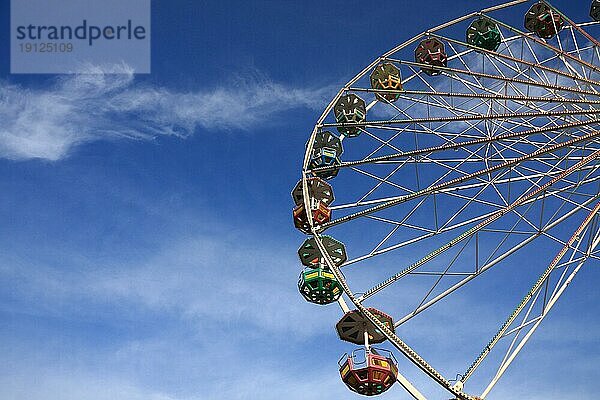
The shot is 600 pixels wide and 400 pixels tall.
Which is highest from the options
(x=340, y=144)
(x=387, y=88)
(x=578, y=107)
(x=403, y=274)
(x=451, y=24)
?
(x=451, y=24)

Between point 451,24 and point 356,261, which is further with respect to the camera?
point 451,24

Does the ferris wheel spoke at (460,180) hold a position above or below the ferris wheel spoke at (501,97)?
below

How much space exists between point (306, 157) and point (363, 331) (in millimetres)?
5927

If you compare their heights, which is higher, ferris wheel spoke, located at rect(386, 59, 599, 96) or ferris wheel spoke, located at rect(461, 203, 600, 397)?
ferris wheel spoke, located at rect(386, 59, 599, 96)

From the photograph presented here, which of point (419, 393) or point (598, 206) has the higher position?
point (598, 206)

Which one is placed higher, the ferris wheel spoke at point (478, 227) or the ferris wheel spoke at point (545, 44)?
the ferris wheel spoke at point (545, 44)

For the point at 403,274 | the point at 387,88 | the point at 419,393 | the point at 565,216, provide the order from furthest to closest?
the point at 387,88 < the point at 565,216 < the point at 403,274 < the point at 419,393

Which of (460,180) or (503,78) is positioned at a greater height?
(503,78)

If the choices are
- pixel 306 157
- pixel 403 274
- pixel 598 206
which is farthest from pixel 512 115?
pixel 306 157

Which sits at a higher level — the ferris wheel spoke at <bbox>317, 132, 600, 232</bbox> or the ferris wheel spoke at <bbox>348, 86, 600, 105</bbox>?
the ferris wheel spoke at <bbox>348, 86, 600, 105</bbox>

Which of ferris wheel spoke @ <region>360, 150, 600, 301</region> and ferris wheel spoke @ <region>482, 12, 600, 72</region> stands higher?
ferris wheel spoke @ <region>482, 12, 600, 72</region>

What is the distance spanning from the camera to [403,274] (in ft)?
55.7

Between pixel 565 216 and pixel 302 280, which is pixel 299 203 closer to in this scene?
pixel 302 280

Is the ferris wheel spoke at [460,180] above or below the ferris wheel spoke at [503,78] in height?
below
